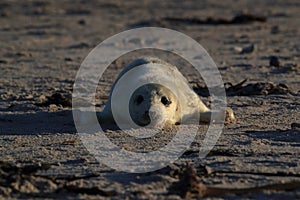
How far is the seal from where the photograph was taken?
6.33 metres

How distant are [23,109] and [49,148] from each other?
1929 millimetres

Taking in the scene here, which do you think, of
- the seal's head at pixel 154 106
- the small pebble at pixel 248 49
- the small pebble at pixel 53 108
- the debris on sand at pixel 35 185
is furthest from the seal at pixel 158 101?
the small pebble at pixel 248 49

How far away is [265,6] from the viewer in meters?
22.2

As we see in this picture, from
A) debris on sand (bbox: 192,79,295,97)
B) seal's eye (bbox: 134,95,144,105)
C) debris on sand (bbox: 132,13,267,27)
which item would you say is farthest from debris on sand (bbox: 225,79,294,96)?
debris on sand (bbox: 132,13,267,27)

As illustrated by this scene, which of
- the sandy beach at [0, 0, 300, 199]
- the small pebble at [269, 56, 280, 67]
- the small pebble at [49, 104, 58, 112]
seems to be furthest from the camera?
the small pebble at [269, 56, 280, 67]

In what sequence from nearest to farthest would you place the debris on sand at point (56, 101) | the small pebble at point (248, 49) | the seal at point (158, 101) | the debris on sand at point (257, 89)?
the seal at point (158, 101) < the debris on sand at point (56, 101) < the debris on sand at point (257, 89) < the small pebble at point (248, 49)

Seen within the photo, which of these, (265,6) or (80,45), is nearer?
(80,45)

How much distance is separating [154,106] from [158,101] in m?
0.10

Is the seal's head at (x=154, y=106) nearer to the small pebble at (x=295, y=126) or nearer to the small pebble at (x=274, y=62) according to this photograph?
the small pebble at (x=295, y=126)

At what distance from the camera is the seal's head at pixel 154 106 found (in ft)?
20.6

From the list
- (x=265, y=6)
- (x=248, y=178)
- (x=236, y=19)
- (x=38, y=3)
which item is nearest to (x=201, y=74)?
(x=248, y=178)

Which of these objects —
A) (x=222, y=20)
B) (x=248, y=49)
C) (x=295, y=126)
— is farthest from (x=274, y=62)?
(x=222, y=20)

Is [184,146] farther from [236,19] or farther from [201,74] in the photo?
[236,19]

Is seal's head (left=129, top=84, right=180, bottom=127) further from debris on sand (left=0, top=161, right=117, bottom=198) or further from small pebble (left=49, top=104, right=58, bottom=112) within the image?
debris on sand (left=0, top=161, right=117, bottom=198)
